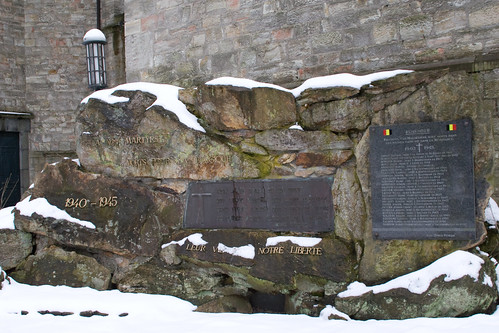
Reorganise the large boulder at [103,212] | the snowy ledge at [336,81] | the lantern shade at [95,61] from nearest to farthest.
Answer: the snowy ledge at [336,81], the large boulder at [103,212], the lantern shade at [95,61]

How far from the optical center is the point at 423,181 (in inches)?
147

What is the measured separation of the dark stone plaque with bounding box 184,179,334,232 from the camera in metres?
4.11

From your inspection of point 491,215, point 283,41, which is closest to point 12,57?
point 283,41

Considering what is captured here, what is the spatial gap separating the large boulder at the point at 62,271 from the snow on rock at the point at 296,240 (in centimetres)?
152

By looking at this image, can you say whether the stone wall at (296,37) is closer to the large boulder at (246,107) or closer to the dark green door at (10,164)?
the large boulder at (246,107)

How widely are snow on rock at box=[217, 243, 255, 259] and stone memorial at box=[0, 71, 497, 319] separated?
0.05 feet

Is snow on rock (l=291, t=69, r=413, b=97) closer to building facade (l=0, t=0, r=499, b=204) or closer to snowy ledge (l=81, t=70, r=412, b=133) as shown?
snowy ledge (l=81, t=70, r=412, b=133)

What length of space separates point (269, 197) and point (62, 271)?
6.49ft

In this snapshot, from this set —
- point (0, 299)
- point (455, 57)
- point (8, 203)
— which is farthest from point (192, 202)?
point (8, 203)

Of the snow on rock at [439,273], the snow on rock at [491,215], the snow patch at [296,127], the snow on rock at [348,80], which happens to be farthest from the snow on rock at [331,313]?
the snow on rock at [348,80]

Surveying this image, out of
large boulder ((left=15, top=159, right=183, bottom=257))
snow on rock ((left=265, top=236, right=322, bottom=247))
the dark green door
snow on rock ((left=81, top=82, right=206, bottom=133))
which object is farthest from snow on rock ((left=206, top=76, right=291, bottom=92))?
the dark green door

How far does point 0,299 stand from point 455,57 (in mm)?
4933

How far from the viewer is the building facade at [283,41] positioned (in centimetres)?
546

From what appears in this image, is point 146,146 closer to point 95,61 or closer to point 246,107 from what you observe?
point 246,107
